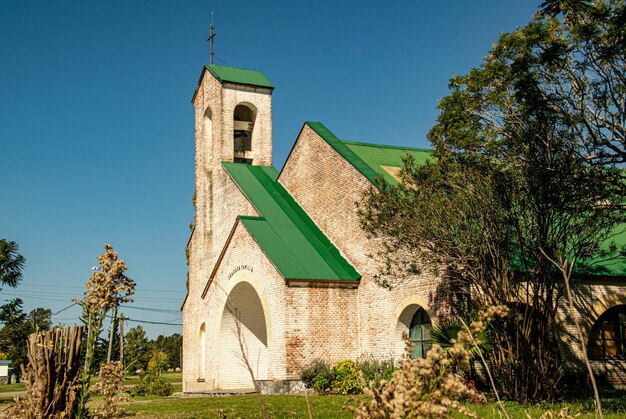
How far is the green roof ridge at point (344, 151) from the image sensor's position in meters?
21.2

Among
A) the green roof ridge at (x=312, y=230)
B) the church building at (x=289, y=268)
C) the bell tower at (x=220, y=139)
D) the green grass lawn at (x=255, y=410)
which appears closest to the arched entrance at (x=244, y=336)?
the church building at (x=289, y=268)

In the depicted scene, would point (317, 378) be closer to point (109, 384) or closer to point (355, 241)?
point (355, 241)

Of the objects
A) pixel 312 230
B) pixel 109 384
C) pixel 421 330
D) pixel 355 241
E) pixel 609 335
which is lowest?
pixel 109 384

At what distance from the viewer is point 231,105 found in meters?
28.9

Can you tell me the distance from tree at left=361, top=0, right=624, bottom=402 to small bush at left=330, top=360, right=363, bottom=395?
5864mm

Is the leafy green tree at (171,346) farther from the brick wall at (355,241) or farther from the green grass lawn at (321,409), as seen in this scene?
the green grass lawn at (321,409)

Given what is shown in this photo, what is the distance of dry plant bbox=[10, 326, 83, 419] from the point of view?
22.5 feet

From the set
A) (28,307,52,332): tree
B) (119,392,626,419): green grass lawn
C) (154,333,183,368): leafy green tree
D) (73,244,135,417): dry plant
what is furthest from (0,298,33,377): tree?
(154,333,183,368): leafy green tree

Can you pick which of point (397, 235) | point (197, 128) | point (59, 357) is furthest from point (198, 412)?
point (197, 128)

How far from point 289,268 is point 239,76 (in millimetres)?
12718

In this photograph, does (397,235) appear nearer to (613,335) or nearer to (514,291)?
(514,291)

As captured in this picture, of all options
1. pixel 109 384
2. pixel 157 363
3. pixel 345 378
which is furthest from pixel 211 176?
pixel 109 384

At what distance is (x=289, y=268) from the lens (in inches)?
796

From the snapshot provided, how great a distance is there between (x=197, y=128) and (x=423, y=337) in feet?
55.3
